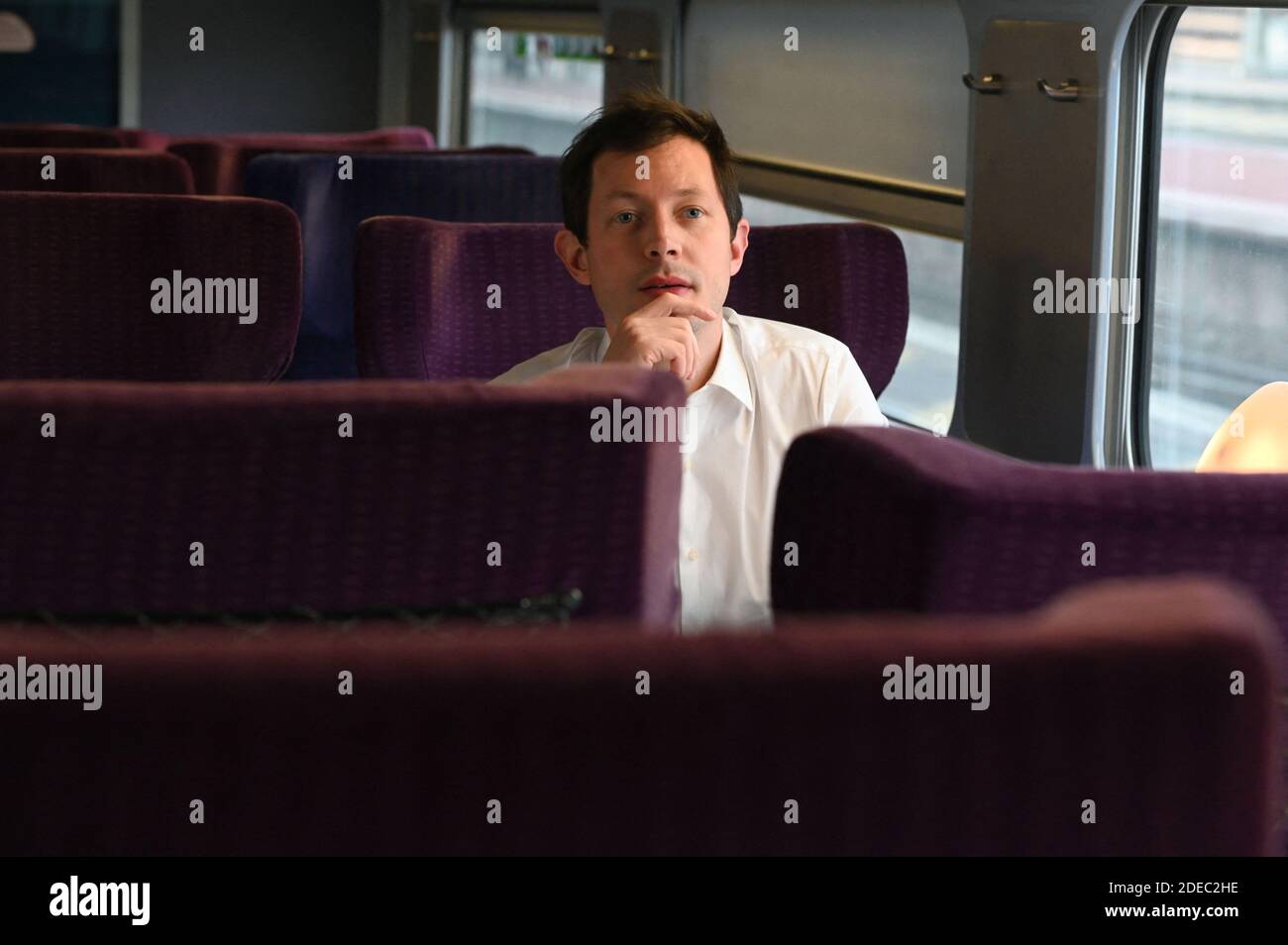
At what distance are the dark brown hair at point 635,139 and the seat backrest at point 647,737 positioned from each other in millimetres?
1575

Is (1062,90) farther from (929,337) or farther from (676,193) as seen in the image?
(676,193)

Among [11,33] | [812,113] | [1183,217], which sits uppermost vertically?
[11,33]

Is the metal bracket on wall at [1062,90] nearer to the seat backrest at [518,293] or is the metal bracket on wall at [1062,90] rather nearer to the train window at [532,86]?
the seat backrest at [518,293]

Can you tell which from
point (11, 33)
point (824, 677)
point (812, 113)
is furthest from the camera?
point (11, 33)

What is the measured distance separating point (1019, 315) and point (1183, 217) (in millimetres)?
371

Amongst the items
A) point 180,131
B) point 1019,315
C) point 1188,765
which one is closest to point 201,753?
point 1188,765

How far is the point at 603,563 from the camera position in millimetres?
765

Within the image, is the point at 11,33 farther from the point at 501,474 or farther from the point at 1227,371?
the point at 501,474

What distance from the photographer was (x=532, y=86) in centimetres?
732

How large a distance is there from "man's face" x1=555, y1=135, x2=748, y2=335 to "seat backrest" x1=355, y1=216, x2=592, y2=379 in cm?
49

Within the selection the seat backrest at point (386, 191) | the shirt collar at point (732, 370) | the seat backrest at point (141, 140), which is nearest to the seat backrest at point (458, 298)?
the shirt collar at point (732, 370)

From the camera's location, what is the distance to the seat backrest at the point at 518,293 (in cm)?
241

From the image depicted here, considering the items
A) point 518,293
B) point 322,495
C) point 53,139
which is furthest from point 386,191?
point 322,495

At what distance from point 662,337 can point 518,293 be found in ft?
2.81
